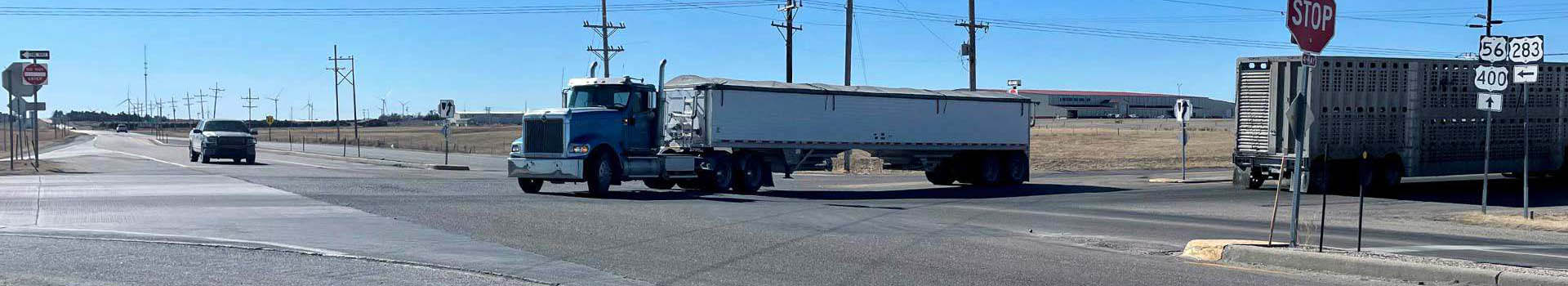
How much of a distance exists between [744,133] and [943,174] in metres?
7.15

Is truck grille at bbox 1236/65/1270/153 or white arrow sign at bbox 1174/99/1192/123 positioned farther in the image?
white arrow sign at bbox 1174/99/1192/123

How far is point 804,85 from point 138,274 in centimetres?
1878

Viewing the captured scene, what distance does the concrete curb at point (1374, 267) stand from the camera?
10.0m

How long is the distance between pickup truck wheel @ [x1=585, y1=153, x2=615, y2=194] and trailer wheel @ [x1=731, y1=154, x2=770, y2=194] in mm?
3555

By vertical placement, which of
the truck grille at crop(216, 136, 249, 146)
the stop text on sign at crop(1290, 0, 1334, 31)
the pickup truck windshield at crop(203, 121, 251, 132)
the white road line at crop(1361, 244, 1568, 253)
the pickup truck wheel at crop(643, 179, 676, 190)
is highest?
the stop text on sign at crop(1290, 0, 1334, 31)

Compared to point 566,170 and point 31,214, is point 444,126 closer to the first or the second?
point 566,170

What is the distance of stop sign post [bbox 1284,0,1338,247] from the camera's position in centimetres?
1209

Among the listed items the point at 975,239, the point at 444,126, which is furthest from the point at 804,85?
the point at 444,126

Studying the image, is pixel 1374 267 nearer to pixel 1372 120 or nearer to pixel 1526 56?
pixel 1526 56

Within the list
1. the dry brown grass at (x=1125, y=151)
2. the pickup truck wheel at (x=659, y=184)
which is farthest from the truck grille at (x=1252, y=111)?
the pickup truck wheel at (x=659, y=184)

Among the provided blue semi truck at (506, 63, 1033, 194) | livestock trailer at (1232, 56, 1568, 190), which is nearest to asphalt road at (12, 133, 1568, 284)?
blue semi truck at (506, 63, 1033, 194)

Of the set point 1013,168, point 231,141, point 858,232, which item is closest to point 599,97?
point 858,232

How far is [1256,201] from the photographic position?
24.0 meters

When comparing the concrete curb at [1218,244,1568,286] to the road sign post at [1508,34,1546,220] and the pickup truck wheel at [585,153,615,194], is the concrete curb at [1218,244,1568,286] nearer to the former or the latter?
the road sign post at [1508,34,1546,220]
